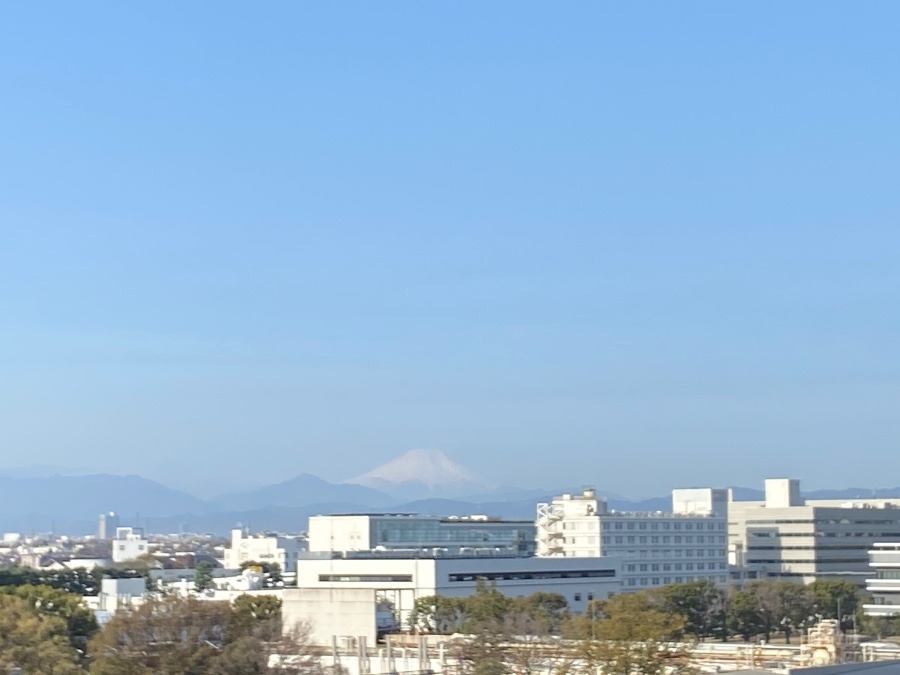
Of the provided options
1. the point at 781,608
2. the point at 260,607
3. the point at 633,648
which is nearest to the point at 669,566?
the point at 781,608

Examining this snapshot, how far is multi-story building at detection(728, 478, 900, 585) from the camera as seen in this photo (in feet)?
458

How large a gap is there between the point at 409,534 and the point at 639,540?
19.1 m

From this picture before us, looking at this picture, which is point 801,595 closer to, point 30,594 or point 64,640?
point 30,594

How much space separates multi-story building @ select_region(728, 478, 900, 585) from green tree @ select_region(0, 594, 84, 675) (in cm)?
9782

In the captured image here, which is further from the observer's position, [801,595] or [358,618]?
[801,595]

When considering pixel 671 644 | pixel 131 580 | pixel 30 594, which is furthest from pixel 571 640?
pixel 131 580

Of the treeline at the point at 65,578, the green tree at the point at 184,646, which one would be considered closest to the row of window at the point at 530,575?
the treeline at the point at 65,578

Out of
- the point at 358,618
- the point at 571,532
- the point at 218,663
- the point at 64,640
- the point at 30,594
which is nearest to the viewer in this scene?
the point at 218,663

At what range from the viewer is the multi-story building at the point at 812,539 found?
13962 centimetres

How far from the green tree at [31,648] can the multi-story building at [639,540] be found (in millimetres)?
75576

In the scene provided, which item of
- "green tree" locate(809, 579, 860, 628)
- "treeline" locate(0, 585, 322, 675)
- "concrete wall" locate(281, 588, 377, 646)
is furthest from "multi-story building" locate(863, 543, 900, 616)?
"treeline" locate(0, 585, 322, 675)

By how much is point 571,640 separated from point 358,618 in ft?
47.9

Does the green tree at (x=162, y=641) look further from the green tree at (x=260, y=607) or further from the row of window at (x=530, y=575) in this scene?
the row of window at (x=530, y=575)

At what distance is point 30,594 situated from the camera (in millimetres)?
76062
